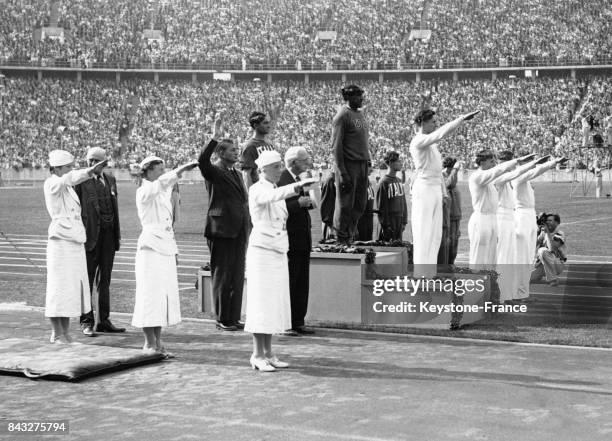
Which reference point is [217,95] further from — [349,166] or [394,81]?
[349,166]

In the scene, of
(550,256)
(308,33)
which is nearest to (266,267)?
(550,256)

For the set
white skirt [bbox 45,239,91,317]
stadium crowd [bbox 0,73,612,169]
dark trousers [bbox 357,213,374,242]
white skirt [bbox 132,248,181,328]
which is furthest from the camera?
stadium crowd [bbox 0,73,612,169]

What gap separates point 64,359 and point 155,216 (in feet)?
5.07

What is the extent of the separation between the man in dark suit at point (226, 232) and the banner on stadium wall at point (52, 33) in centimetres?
5508

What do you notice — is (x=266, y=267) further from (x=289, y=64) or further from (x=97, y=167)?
(x=289, y=64)

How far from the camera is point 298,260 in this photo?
9.56 m

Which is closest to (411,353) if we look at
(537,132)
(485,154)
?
(485,154)

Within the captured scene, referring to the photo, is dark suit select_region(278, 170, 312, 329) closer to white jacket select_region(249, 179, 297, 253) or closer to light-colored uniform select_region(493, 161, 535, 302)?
white jacket select_region(249, 179, 297, 253)

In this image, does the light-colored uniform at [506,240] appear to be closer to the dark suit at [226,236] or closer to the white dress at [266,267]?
the dark suit at [226,236]

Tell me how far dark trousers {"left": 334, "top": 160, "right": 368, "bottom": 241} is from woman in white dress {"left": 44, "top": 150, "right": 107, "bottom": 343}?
8.90 ft

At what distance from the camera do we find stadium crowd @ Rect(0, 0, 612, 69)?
58.3 m

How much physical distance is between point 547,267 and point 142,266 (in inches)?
275

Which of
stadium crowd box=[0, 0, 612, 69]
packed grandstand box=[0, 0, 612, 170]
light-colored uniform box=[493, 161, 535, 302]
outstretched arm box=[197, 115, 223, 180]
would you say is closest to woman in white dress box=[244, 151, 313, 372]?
outstretched arm box=[197, 115, 223, 180]

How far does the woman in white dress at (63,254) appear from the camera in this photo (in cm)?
898
